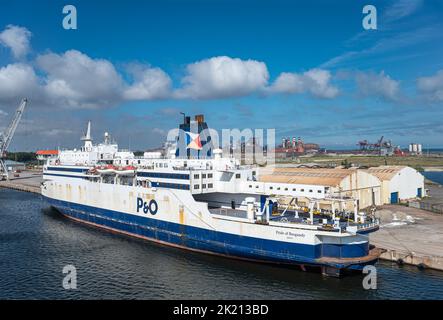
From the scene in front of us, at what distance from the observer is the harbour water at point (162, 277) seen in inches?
821

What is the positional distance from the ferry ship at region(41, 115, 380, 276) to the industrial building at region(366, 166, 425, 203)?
11622 mm

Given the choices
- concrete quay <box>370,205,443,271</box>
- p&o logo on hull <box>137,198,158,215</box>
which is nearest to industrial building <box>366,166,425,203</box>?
concrete quay <box>370,205,443,271</box>

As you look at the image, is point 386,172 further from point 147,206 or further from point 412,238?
point 147,206

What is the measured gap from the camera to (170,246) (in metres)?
30.6

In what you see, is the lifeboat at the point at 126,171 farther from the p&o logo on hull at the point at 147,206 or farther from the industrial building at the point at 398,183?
the industrial building at the point at 398,183

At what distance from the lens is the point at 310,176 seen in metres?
46.7

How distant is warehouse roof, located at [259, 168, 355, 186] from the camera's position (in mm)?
42906

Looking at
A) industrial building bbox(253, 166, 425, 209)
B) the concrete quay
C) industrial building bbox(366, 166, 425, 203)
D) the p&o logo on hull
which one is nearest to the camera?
the concrete quay

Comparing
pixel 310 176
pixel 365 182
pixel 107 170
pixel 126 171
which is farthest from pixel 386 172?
pixel 107 170

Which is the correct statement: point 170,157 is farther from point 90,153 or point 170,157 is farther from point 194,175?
point 90,153

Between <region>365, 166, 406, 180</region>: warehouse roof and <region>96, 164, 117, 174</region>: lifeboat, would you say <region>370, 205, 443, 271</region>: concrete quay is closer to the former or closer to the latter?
<region>365, 166, 406, 180</region>: warehouse roof

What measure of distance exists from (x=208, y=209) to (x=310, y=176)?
20556mm

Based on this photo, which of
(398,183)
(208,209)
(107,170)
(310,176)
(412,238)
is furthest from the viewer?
(398,183)
